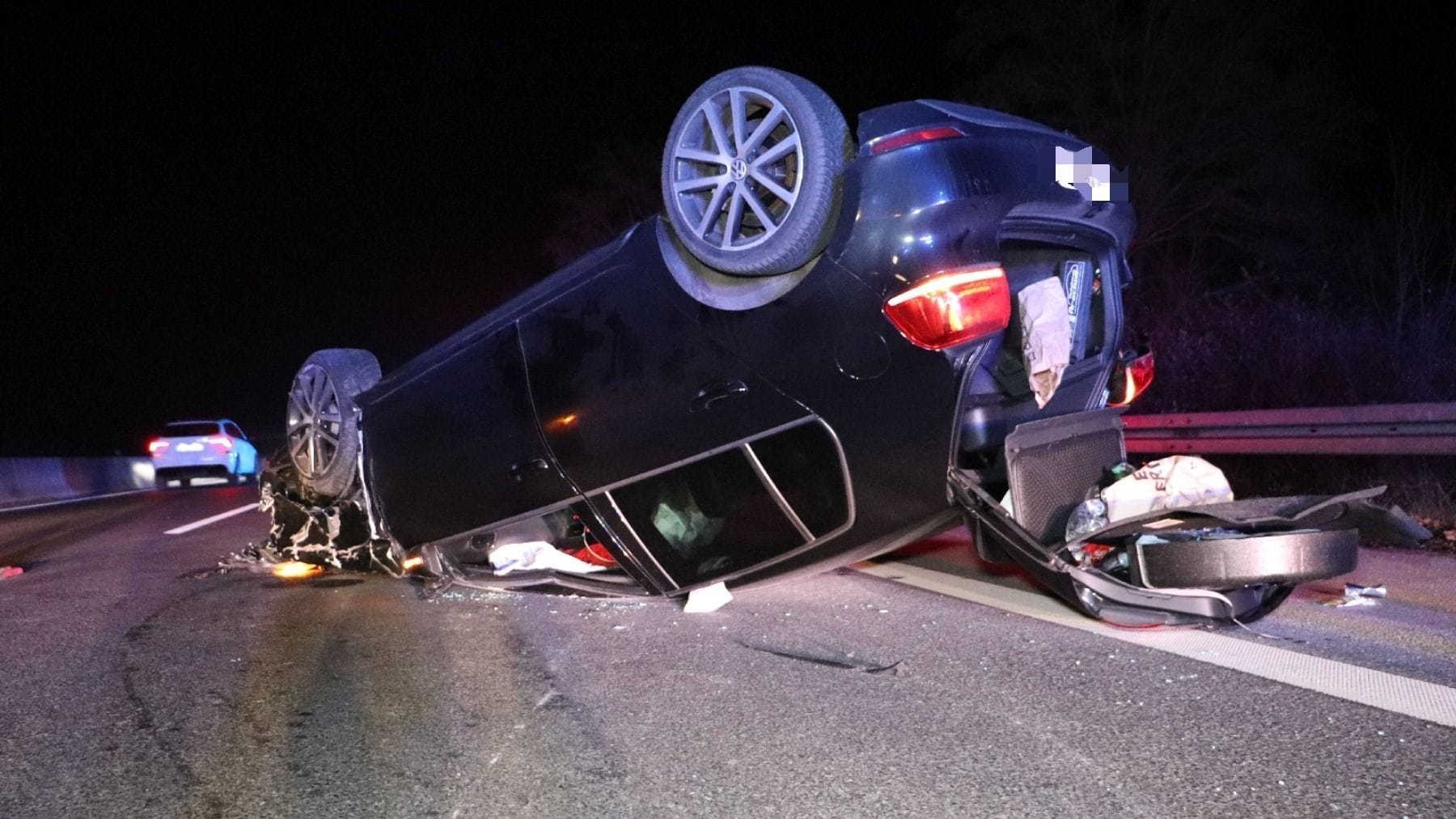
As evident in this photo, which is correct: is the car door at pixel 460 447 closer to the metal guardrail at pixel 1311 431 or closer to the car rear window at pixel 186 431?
the metal guardrail at pixel 1311 431

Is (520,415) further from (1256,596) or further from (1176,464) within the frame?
(1256,596)

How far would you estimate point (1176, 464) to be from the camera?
4.25 m

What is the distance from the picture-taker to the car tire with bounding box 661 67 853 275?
3670 mm

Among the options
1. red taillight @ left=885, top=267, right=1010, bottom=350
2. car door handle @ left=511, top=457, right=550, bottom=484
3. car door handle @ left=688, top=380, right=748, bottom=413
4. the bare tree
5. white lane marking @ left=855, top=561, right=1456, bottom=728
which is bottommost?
white lane marking @ left=855, top=561, right=1456, bottom=728

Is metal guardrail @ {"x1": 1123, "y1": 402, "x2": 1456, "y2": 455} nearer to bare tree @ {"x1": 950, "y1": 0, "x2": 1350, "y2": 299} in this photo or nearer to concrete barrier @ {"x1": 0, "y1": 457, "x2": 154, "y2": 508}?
bare tree @ {"x1": 950, "y1": 0, "x2": 1350, "y2": 299}

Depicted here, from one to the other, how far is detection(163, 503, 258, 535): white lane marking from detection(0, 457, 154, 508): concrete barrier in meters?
5.59

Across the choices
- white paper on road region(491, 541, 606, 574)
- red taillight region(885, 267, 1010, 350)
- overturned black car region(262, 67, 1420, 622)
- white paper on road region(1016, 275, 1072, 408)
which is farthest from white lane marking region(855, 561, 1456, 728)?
white paper on road region(491, 541, 606, 574)

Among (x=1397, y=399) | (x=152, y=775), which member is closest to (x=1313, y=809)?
(x=152, y=775)

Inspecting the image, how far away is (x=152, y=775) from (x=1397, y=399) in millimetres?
8477

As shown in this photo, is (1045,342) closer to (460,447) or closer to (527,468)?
(527,468)

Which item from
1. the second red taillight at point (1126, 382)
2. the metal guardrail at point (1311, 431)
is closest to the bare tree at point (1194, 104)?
the metal guardrail at point (1311, 431)

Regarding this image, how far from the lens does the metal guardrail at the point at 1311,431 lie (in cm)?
590

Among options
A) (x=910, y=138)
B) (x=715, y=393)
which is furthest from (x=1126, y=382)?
(x=715, y=393)

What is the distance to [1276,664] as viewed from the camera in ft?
11.8
